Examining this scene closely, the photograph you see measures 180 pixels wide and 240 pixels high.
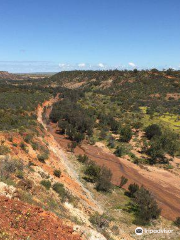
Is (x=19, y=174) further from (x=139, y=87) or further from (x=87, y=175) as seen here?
(x=139, y=87)

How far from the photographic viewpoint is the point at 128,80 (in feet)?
273

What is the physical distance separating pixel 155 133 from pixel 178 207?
51.0ft

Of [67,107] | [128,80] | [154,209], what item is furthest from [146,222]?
[128,80]

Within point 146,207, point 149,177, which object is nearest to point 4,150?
point 146,207

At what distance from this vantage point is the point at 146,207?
13.9 metres

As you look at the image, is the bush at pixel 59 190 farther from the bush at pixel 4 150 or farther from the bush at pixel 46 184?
the bush at pixel 4 150

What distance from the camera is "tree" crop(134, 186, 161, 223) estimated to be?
1356cm

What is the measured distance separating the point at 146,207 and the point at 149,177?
298 inches

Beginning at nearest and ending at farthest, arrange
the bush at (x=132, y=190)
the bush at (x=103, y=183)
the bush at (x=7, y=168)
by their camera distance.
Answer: the bush at (x=7, y=168), the bush at (x=103, y=183), the bush at (x=132, y=190)

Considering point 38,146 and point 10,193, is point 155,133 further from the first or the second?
point 10,193

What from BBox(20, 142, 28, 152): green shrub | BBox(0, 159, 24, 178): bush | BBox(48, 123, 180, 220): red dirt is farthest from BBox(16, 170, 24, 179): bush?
BBox(48, 123, 180, 220): red dirt

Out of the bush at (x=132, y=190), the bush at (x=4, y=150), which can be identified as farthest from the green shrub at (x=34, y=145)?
the bush at (x=132, y=190)

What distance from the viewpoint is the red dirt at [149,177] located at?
16.5 m

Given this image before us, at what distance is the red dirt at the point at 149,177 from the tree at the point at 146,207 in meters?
1.40
